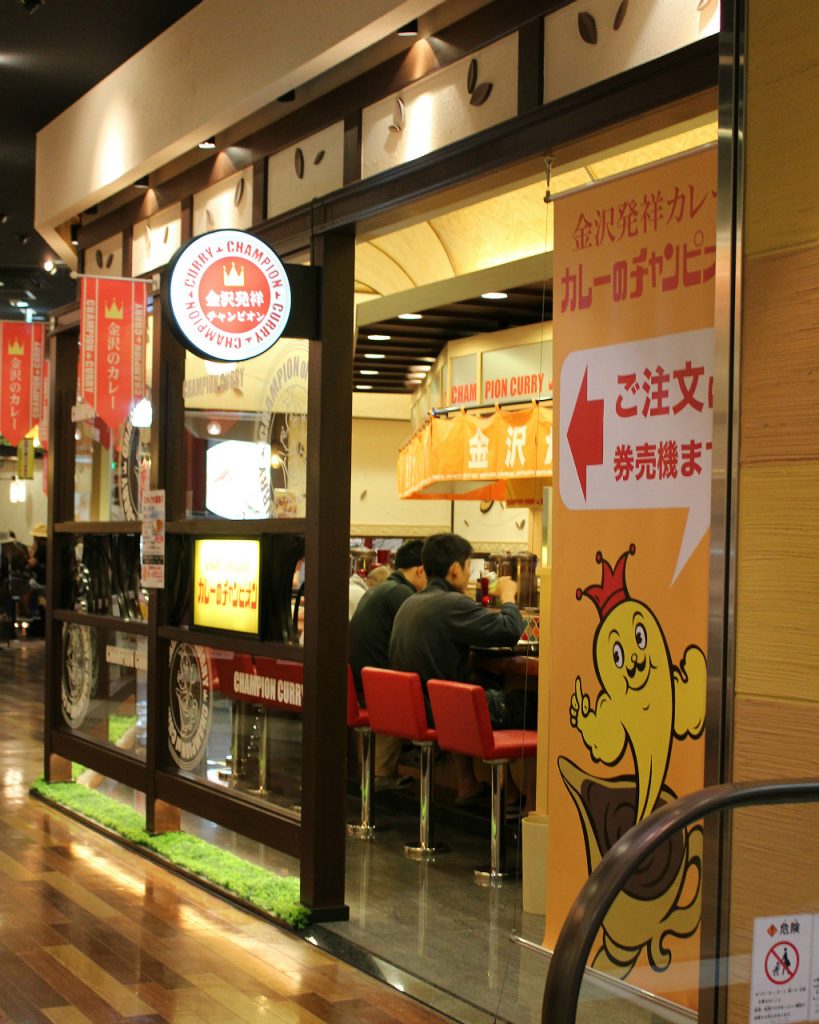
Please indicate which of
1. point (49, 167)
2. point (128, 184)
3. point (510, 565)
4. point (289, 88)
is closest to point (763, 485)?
point (289, 88)

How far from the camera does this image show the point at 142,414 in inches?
296

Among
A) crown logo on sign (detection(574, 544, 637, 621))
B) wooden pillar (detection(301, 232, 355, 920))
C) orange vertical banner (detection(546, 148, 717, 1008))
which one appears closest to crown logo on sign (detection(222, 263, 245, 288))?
wooden pillar (detection(301, 232, 355, 920))

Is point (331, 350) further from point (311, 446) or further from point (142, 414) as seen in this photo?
point (142, 414)

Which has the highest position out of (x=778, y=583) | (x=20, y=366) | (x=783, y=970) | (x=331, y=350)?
(x=20, y=366)

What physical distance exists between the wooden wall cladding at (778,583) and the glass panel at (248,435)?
9.00ft

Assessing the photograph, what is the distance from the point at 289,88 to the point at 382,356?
21.5 ft

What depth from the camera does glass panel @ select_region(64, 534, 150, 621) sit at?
7688mm

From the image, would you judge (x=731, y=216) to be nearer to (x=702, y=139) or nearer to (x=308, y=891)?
(x=702, y=139)

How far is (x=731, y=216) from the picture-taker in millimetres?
3416

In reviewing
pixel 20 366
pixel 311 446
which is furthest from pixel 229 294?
pixel 20 366

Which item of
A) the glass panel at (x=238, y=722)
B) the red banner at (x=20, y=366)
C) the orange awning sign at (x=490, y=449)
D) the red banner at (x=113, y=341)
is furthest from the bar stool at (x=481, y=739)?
the red banner at (x=20, y=366)

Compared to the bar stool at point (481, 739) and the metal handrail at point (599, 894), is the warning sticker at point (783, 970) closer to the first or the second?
the metal handrail at point (599, 894)

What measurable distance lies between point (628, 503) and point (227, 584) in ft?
9.22

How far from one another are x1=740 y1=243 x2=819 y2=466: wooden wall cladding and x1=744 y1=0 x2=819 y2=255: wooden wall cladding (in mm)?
64
